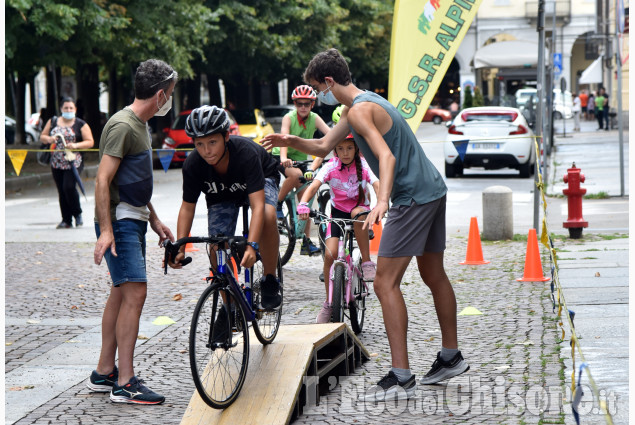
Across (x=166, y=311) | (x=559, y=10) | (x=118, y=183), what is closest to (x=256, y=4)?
(x=166, y=311)

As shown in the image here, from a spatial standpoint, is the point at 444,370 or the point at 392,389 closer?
the point at 392,389

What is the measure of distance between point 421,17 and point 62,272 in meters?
4.93

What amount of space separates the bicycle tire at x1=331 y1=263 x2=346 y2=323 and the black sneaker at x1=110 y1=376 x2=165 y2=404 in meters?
1.56

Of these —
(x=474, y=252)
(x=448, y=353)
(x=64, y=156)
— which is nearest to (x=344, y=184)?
(x=448, y=353)

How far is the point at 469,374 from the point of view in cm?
615

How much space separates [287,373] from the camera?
216 inches

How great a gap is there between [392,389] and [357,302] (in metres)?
1.87

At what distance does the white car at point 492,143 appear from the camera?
21.8m

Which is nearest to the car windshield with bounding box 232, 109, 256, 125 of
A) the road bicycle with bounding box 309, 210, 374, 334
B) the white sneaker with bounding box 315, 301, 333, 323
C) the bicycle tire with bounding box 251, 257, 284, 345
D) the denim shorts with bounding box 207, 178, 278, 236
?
the road bicycle with bounding box 309, 210, 374, 334

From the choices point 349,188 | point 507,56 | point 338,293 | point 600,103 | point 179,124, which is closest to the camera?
point 338,293

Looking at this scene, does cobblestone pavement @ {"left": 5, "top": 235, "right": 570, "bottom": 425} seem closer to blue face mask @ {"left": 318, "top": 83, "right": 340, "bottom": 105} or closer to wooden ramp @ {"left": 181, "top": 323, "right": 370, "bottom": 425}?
wooden ramp @ {"left": 181, "top": 323, "right": 370, "bottom": 425}

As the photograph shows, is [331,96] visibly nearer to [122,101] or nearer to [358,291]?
[358,291]

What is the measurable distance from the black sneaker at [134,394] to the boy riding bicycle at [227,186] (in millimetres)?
718

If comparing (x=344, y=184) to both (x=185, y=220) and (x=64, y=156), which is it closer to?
(x=185, y=220)
